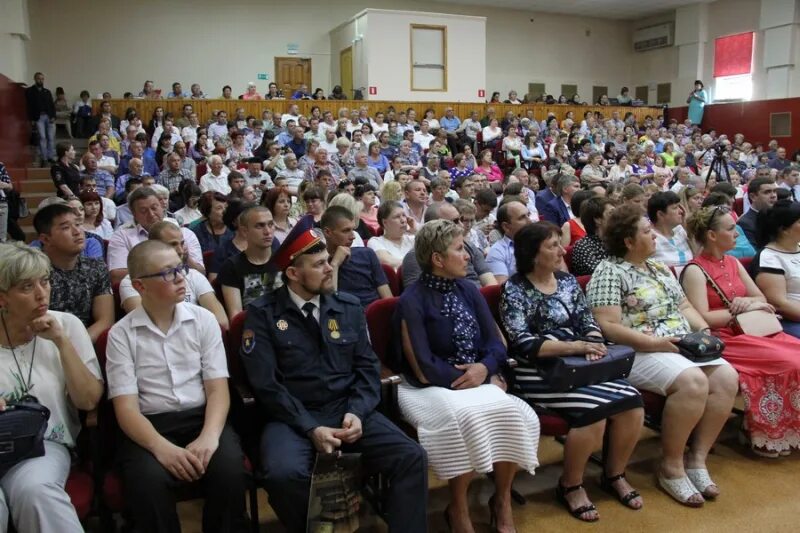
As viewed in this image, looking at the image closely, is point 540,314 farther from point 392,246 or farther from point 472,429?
point 392,246

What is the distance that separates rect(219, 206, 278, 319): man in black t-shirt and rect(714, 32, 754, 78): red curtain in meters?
16.3

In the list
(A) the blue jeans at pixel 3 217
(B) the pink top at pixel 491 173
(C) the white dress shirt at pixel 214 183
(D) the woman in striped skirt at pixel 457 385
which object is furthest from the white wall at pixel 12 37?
(D) the woman in striped skirt at pixel 457 385

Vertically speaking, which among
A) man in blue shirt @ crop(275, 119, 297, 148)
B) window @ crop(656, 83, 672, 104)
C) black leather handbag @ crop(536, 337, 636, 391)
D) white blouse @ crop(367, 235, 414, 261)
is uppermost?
window @ crop(656, 83, 672, 104)

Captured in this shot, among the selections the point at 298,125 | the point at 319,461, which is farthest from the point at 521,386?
the point at 298,125

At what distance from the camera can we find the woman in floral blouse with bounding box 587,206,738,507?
8.56 feet

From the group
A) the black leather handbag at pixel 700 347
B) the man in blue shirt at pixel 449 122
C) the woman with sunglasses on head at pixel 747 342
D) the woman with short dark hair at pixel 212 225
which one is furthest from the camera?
the man in blue shirt at pixel 449 122

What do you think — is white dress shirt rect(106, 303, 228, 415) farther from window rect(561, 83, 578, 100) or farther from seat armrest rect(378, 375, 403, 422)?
window rect(561, 83, 578, 100)

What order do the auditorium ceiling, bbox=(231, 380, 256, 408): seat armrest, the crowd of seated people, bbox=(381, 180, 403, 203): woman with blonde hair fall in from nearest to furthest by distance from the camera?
1. the crowd of seated people
2. bbox=(231, 380, 256, 408): seat armrest
3. bbox=(381, 180, 403, 203): woman with blonde hair
4. the auditorium ceiling

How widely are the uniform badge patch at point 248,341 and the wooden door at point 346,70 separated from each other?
44.1 feet

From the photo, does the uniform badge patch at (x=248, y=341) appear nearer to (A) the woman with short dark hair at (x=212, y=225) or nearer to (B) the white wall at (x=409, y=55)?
(A) the woman with short dark hair at (x=212, y=225)

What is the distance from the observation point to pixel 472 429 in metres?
→ 2.23

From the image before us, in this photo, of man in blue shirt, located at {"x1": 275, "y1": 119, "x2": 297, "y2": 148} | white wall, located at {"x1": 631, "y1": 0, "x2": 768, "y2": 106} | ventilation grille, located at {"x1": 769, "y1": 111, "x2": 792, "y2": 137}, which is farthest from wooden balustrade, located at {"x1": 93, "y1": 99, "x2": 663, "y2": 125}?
ventilation grille, located at {"x1": 769, "y1": 111, "x2": 792, "y2": 137}

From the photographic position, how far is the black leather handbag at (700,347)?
2.69m

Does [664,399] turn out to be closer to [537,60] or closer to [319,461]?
[319,461]
